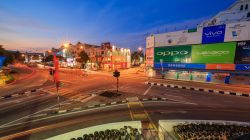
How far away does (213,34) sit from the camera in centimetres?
3198

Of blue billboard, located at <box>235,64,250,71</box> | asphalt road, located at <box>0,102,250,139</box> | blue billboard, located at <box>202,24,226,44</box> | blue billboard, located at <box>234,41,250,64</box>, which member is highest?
blue billboard, located at <box>202,24,226,44</box>

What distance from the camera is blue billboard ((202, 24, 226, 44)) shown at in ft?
102

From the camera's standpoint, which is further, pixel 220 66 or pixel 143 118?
pixel 220 66

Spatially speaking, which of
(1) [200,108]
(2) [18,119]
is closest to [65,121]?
(2) [18,119]

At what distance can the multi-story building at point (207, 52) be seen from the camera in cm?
2916

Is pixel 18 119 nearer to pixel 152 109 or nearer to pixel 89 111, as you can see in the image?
pixel 89 111

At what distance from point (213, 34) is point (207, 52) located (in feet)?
14.4

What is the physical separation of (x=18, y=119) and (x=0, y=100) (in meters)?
8.98

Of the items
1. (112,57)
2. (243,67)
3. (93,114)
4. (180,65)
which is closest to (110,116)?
(93,114)

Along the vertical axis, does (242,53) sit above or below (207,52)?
below

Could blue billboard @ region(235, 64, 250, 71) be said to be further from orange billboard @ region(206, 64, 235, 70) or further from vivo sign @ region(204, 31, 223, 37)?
vivo sign @ region(204, 31, 223, 37)

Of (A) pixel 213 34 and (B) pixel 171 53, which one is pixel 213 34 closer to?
(A) pixel 213 34

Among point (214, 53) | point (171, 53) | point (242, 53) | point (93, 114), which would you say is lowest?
point (93, 114)

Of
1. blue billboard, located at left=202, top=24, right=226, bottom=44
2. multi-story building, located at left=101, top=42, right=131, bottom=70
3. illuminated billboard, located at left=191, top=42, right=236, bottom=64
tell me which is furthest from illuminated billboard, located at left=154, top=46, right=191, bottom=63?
multi-story building, located at left=101, top=42, right=131, bottom=70
